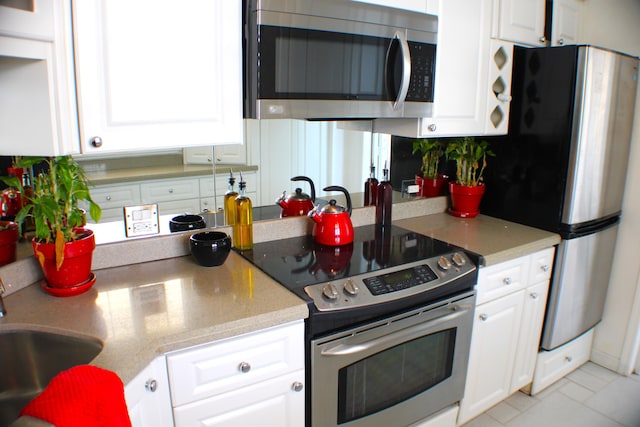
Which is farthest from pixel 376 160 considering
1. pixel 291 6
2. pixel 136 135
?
pixel 136 135

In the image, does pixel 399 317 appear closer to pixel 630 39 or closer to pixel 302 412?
pixel 302 412

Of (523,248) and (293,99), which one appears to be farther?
(523,248)

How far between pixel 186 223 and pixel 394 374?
3.27 feet

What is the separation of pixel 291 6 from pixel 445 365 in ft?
4.91

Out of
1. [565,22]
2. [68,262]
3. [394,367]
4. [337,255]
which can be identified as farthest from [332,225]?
[565,22]

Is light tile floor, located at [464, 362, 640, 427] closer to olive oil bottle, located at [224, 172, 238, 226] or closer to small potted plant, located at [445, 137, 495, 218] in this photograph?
small potted plant, located at [445, 137, 495, 218]

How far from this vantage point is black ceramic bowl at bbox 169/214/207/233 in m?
1.82

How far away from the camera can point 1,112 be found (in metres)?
1.25

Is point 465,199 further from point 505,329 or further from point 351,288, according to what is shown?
point 351,288

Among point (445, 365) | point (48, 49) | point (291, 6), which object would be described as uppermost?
point (291, 6)

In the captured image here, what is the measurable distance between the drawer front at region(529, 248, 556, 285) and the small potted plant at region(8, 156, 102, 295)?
6.06ft

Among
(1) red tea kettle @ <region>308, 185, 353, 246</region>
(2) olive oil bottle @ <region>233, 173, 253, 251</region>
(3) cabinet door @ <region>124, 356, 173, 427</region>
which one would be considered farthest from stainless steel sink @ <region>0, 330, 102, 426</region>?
(1) red tea kettle @ <region>308, 185, 353, 246</region>

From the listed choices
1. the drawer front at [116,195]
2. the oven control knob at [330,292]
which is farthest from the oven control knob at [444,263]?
the drawer front at [116,195]

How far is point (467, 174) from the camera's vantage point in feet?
8.13
